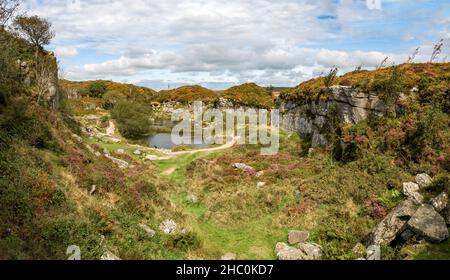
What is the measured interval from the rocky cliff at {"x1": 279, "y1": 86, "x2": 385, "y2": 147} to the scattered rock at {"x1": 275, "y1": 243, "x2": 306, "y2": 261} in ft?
51.1

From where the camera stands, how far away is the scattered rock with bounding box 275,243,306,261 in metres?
14.6

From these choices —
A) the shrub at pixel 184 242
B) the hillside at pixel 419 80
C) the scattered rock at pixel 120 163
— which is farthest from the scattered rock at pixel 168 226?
the hillside at pixel 419 80

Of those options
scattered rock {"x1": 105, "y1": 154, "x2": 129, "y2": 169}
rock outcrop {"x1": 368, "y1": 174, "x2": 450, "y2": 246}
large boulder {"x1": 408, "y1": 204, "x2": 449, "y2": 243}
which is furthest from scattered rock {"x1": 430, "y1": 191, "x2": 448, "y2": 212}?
scattered rock {"x1": 105, "y1": 154, "x2": 129, "y2": 169}

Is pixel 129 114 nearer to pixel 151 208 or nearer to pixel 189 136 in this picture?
pixel 189 136

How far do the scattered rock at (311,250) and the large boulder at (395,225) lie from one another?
223 cm

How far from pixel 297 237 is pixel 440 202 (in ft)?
20.4

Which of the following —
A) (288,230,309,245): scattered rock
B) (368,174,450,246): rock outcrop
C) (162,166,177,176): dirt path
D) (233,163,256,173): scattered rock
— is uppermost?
(368,174,450,246): rock outcrop

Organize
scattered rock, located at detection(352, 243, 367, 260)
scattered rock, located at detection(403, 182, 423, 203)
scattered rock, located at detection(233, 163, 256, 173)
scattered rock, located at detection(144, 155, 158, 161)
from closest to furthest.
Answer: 1. scattered rock, located at detection(352, 243, 367, 260)
2. scattered rock, located at detection(403, 182, 423, 203)
3. scattered rock, located at detection(233, 163, 256, 173)
4. scattered rock, located at detection(144, 155, 158, 161)

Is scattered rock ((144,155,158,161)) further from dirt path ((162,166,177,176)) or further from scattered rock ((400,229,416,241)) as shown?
scattered rock ((400,229,416,241))

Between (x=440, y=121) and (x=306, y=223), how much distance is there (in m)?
11.8

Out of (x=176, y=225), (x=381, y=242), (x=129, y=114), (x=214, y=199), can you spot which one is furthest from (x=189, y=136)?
(x=381, y=242)

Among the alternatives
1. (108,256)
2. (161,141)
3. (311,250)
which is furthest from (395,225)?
(161,141)

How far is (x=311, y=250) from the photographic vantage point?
15078 mm
